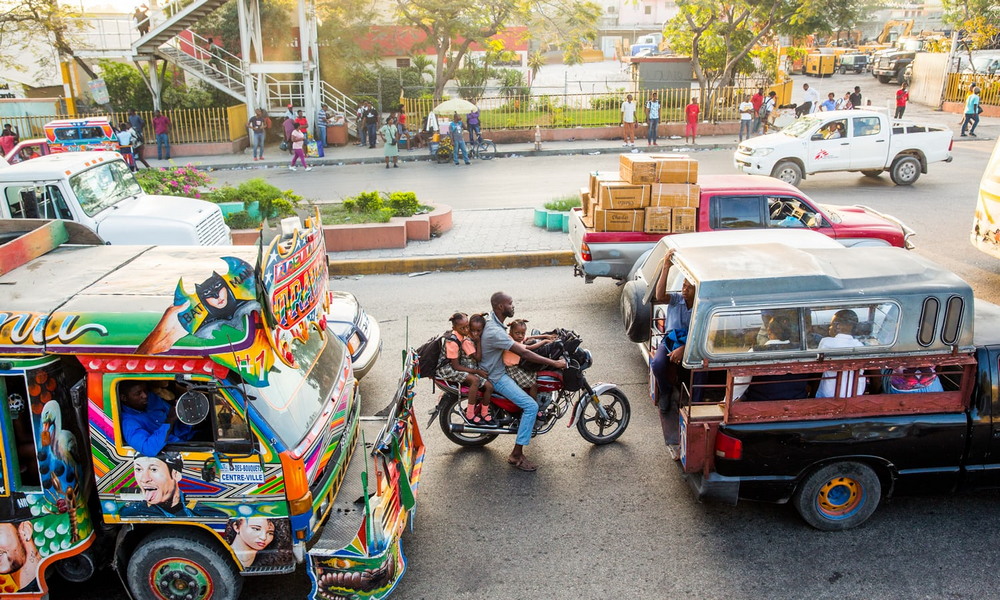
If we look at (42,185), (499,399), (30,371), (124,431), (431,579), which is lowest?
(431,579)

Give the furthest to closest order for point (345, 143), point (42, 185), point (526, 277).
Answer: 1. point (345, 143)
2. point (526, 277)
3. point (42, 185)

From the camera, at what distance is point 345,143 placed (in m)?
27.3

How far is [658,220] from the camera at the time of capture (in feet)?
34.4

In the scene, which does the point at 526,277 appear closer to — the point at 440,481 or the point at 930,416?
the point at 440,481

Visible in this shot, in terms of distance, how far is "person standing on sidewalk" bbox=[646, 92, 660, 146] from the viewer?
966 inches

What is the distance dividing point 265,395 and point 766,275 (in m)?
3.72

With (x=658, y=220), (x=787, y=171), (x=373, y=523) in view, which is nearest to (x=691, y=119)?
(x=787, y=171)

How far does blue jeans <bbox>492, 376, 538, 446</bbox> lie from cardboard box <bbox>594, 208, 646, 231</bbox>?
4361mm

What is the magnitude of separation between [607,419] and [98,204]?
26.3 feet

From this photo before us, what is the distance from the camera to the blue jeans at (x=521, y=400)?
21.9 feet

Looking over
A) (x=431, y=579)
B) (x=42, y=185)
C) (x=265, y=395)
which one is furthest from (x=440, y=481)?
(x=42, y=185)

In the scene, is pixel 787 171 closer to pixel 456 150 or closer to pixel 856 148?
pixel 856 148

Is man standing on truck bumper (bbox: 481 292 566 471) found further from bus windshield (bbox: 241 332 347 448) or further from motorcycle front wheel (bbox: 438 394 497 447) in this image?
bus windshield (bbox: 241 332 347 448)

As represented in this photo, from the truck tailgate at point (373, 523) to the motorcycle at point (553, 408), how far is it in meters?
1.10
